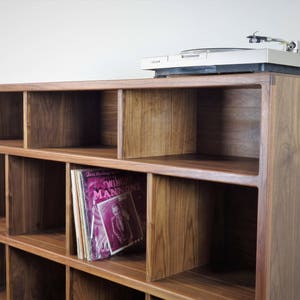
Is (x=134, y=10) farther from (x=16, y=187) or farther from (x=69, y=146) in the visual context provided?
(x=16, y=187)

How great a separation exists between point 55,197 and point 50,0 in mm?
922

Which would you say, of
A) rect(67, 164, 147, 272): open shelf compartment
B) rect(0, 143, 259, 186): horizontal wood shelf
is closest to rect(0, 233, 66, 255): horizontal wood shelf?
rect(67, 164, 147, 272): open shelf compartment

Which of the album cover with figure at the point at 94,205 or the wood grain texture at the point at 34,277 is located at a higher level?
the album cover with figure at the point at 94,205

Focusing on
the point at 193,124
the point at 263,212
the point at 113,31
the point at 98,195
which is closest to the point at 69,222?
the point at 98,195

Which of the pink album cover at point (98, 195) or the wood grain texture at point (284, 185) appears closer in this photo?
the wood grain texture at point (284, 185)

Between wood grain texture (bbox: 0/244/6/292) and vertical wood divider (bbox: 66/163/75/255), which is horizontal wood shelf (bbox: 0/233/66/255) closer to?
vertical wood divider (bbox: 66/163/75/255)

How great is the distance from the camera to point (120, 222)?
1603 millimetres

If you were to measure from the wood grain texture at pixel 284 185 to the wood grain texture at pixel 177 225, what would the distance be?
1.04 feet

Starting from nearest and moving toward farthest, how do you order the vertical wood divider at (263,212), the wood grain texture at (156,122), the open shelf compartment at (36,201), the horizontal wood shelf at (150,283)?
the vertical wood divider at (263,212) → the horizontal wood shelf at (150,283) → the wood grain texture at (156,122) → the open shelf compartment at (36,201)

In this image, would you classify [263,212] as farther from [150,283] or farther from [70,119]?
[70,119]

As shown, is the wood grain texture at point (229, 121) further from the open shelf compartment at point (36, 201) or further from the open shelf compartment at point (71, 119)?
the open shelf compartment at point (36, 201)

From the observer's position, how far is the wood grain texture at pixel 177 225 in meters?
1.34

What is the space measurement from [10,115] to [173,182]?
101 centimetres

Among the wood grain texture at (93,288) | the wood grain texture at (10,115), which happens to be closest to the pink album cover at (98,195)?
the wood grain texture at (93,288)
